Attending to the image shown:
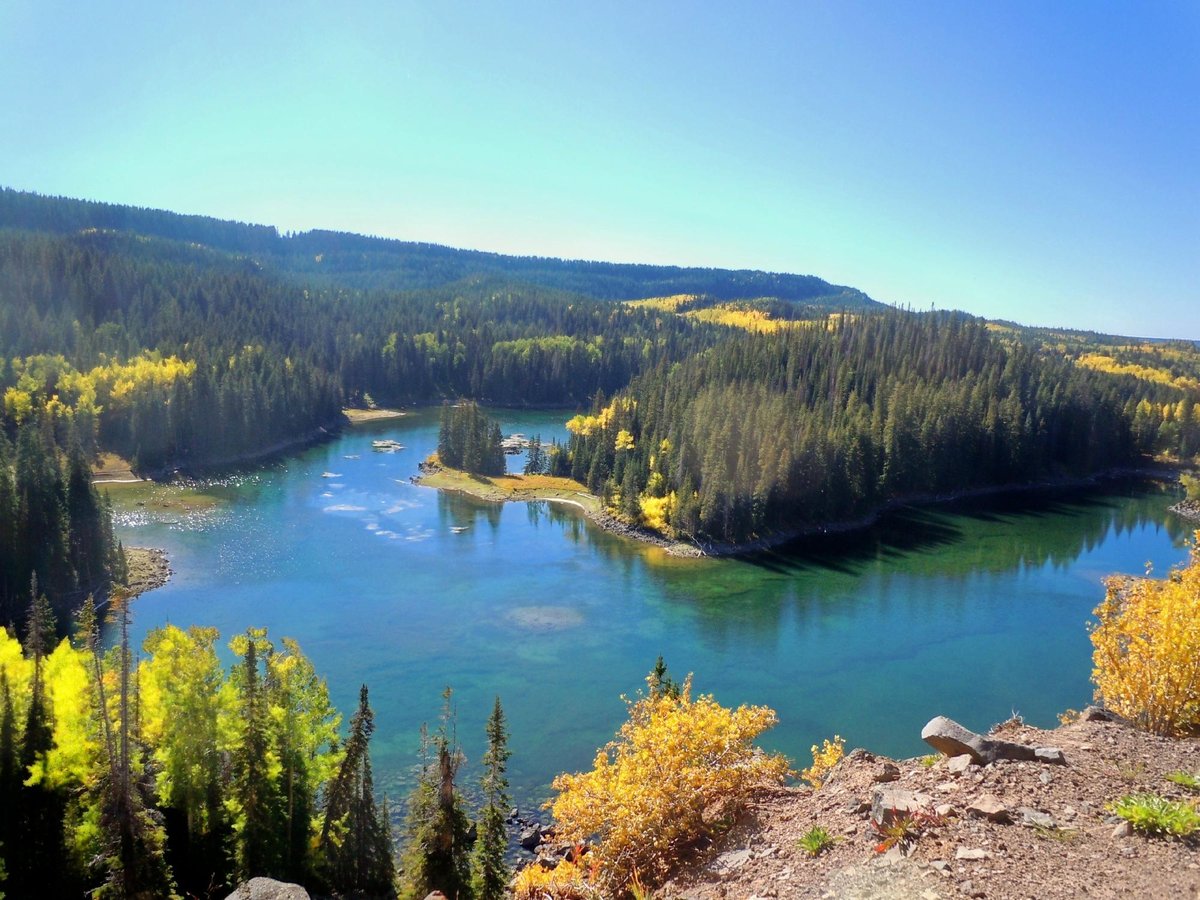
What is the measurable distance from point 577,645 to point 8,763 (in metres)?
29.6

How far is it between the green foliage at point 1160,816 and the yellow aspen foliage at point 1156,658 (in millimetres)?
5952

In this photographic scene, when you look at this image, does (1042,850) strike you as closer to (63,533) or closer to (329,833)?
(329,833)

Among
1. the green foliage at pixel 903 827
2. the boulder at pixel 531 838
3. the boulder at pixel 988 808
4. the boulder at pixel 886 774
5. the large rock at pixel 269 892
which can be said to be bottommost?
the boulder at pixel 531 838

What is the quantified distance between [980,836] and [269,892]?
12.9 metres

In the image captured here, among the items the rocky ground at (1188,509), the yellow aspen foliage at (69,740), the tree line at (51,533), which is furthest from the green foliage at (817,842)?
the rocky ground at (1188,509)

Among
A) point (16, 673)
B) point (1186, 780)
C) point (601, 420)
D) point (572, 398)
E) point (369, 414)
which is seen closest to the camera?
point (1186, 780)

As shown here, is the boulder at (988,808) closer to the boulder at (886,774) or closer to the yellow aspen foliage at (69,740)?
the boulder at (886,774)

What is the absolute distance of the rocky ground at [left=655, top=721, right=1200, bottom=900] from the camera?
10641 millimetres

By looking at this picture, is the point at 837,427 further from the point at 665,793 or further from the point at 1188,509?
the point at 665,793

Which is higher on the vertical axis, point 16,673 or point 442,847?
point 16,673

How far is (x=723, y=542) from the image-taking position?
6969 centimetres

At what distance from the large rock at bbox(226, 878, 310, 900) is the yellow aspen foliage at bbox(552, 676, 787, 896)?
553 centimetres

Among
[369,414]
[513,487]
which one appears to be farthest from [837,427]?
[369,414]

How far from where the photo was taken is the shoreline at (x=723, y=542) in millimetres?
69188
